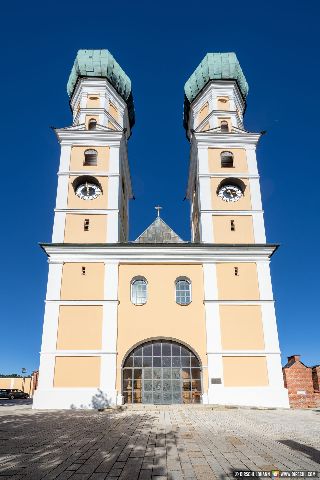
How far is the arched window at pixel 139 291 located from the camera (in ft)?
65.1

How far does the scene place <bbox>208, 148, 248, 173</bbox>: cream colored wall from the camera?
944 inches

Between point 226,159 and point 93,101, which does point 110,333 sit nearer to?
point 226,159

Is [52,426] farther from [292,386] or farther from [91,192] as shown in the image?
[292,386]

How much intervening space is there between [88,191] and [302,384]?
58.8 feet

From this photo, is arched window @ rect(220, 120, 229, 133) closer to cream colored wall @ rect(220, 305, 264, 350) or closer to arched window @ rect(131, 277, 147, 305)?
arched window @ rect(131, 277, 147, 305)

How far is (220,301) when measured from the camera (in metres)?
19.7

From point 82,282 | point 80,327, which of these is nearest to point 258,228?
point 82,282

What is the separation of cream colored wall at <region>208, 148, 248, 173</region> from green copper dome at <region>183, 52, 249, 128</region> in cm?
601

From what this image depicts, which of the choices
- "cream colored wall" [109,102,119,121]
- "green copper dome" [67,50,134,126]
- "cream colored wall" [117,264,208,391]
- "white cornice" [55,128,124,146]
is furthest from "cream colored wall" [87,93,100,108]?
"cream colored wall" [117,264,208,391]

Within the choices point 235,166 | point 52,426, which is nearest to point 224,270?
point 235,166

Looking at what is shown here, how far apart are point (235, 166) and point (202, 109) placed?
600 cm

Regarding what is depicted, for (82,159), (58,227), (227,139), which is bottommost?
(58,227)

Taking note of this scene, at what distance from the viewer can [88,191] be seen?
2320cm

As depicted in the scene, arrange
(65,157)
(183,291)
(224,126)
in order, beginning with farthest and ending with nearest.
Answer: (224,126) < (65,157) < (183,291)
